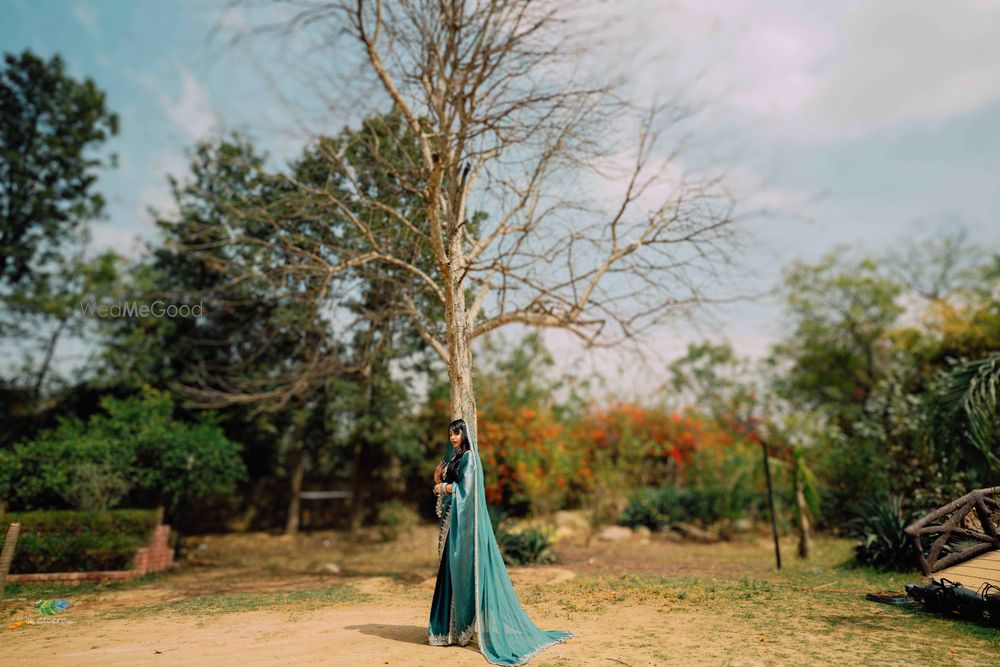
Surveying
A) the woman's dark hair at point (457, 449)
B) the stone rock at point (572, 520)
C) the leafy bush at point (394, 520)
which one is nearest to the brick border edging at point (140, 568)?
the leafy bush at point (394, 520)

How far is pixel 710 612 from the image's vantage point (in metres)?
5.86

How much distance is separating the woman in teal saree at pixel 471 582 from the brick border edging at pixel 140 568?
23.2ft

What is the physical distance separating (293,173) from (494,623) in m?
9.36

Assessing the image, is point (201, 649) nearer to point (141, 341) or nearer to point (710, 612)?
point (710, 612)

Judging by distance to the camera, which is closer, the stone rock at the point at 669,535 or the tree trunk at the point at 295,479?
the stone rock at the point at 669,535

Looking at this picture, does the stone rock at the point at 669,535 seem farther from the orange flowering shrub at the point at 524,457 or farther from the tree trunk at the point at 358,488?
the tree trunk at the point at 358,488

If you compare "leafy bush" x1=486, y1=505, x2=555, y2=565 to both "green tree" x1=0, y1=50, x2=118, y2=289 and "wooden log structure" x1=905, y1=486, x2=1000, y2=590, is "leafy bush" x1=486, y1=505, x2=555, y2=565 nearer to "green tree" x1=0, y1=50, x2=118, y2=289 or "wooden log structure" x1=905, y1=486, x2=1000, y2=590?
"wooden log structure" x1=905, y1=486, x2=1000, y2=590

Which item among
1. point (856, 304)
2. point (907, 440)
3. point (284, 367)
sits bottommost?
point (907, 440)

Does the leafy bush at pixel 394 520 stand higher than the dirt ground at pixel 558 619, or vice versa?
the leafy bush at pixel 394 520

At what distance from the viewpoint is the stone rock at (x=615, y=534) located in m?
13.0

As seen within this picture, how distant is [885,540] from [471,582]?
20.6 ft

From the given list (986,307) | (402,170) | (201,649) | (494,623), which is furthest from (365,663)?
(986,307)
